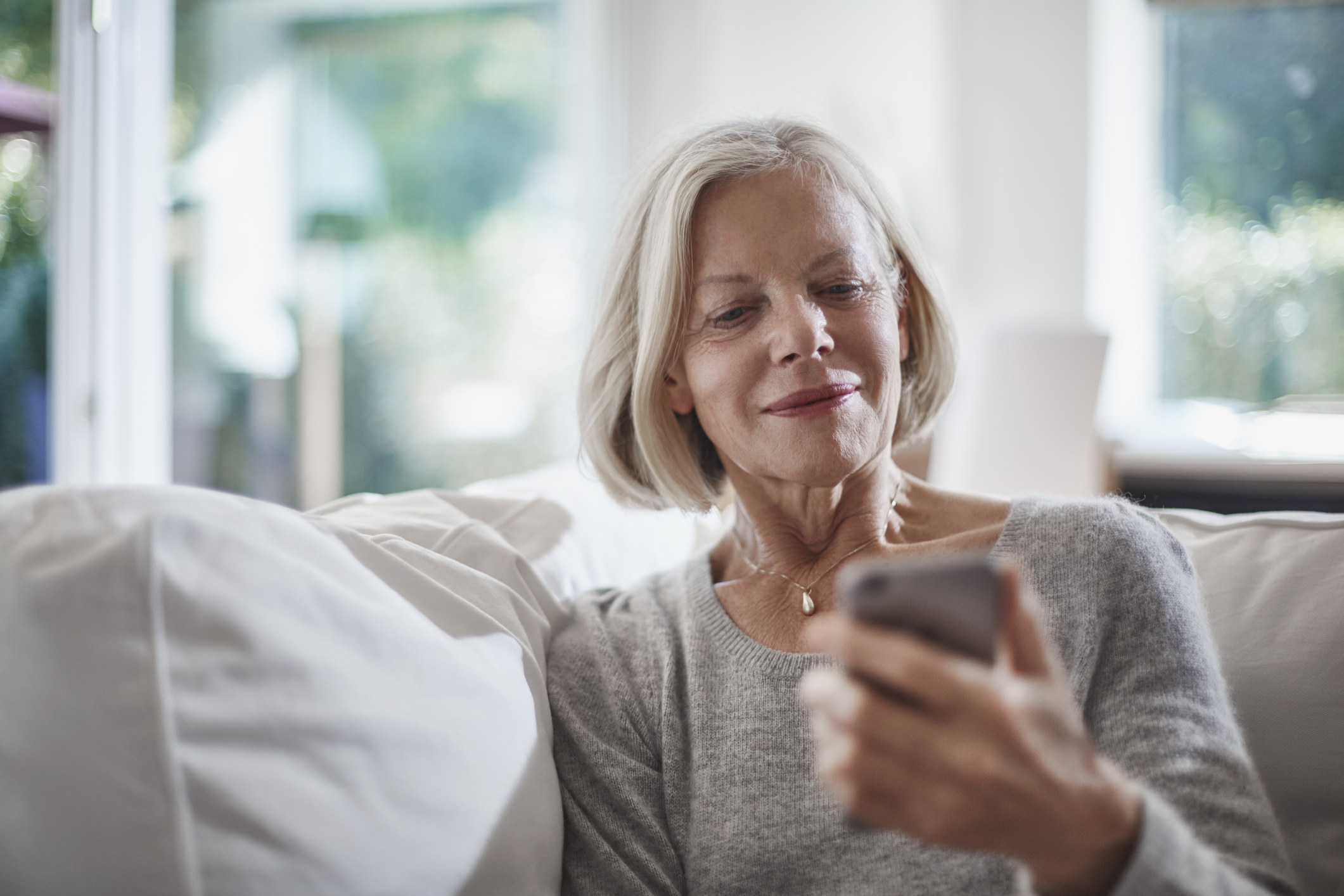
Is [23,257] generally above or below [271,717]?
above

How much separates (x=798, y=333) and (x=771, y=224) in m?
0.12

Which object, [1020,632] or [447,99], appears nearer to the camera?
[1020,632]

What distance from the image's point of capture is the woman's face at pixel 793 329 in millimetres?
976

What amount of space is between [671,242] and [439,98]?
1.74m

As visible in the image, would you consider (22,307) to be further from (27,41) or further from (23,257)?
(27,41)

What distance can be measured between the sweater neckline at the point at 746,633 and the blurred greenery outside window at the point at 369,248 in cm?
118

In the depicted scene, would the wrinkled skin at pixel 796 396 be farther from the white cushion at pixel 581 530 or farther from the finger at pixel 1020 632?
the finger at pixel 1020 632

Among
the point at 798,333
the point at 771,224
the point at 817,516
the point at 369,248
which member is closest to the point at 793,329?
the point at 798,333

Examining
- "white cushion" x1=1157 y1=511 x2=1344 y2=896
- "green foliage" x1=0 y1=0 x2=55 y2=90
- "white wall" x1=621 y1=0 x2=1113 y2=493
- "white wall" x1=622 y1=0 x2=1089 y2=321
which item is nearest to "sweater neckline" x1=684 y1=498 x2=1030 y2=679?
"white cushion" x1=1157 y1=511 x2=1344 y2=896

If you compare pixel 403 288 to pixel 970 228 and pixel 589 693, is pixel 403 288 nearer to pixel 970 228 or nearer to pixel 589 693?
pixel 589 693

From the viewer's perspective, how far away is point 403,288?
2447 mm

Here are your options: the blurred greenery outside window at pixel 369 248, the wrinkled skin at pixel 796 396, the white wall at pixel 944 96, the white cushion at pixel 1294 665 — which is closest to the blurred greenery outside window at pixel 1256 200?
the white wall at pixel 944 96

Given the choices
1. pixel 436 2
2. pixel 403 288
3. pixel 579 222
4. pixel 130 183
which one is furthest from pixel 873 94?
pixel 130 183

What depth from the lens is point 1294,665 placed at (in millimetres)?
945
